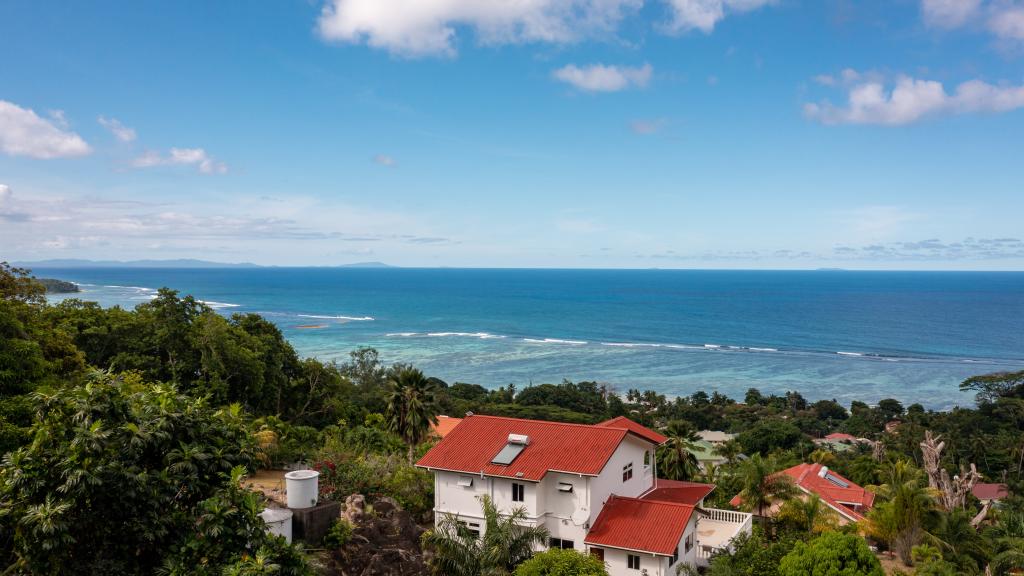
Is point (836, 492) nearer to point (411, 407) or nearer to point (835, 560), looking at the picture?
point (835, 560)

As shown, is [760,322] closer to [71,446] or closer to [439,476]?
[439,476]

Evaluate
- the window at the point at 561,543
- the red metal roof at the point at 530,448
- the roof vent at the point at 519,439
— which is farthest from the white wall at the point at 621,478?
the roof vent at the point at 519,439

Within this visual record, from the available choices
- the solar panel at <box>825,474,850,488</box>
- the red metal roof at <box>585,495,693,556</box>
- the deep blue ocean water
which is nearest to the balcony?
the red metal roof at <box>585,495,693,556</box>

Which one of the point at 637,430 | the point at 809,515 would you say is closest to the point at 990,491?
the point at 809,515

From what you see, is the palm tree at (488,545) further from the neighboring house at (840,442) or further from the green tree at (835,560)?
the neighboring house at (840,442)

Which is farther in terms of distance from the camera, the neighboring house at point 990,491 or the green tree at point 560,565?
the neighboring house at point 990,491

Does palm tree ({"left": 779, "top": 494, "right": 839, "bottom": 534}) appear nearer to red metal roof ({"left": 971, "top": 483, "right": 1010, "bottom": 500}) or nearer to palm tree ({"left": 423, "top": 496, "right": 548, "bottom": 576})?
palm tree ({"left": 423, "top": 496, "right": 548, "bottom": 576})
